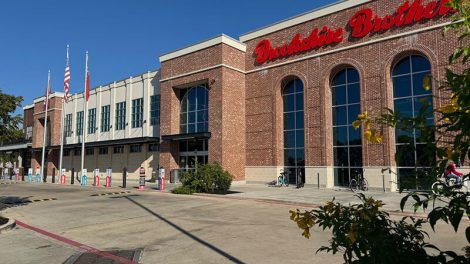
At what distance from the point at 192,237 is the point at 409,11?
19337 millimetres

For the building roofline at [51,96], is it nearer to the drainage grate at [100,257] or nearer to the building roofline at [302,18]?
the building roofline at [302,18]

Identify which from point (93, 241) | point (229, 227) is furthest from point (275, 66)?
point (93, 241)

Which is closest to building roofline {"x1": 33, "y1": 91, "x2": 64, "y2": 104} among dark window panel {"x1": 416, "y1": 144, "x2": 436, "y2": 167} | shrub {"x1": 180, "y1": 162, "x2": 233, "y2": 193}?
shrub {"x1": 180, "y1": 162, "x2": 233, "y2": 193}

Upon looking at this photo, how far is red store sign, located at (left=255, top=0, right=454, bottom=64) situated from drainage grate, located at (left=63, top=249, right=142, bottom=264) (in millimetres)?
18344

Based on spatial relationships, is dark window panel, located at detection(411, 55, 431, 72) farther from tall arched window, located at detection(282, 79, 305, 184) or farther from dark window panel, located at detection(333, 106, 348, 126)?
tall arched window, located at detection(282, 79, 305, 184)

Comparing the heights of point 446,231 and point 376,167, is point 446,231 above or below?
below

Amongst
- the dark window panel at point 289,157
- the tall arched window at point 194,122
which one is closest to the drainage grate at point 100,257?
the dark window panel at point 289,157

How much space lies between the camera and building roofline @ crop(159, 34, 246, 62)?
29141 mm

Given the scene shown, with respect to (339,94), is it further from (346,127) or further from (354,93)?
(346,127)

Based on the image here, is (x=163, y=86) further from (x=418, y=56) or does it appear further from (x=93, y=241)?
(x=93, y=241)

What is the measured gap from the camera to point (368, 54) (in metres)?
24.1

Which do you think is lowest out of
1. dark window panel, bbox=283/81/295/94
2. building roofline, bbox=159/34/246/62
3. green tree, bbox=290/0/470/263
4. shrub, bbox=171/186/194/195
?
shrub, bbox=171/186/194/195

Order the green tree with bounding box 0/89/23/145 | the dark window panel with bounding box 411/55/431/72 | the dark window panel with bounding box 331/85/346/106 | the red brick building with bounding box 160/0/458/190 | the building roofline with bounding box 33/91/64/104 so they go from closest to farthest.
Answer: the green tree with bounding box 0/89/23/145 < the dark window panel with bounding box 411/55/431/72 < the red brick building with bounding box 160/0/458/190 < the dark window panel with bounding box 331/85/346/106 < the building roofline with bounding box 33/91/64/104

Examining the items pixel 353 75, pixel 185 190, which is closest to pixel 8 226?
pixel 185 190
